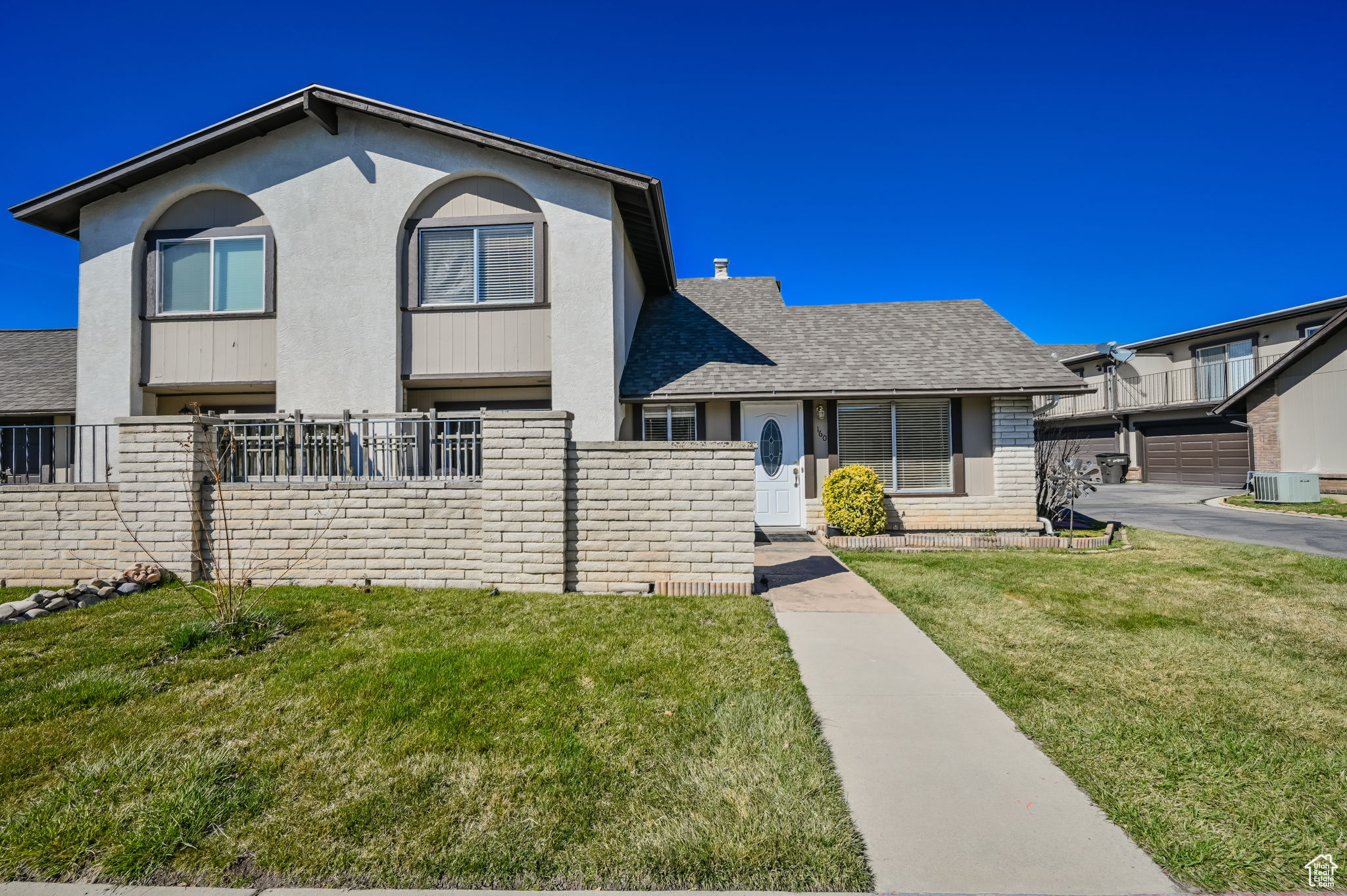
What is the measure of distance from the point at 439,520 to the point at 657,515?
8.38ft

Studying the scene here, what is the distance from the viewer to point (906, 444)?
11.3m

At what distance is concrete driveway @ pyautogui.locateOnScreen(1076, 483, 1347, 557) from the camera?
10.2 metres

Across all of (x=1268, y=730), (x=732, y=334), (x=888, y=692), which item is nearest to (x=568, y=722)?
(x=888, y=692)

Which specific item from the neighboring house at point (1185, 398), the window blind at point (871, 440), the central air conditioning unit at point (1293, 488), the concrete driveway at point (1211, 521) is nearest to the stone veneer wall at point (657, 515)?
the window blind at point (871, 440)

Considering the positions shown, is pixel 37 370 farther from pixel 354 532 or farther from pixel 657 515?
pixel 657 515

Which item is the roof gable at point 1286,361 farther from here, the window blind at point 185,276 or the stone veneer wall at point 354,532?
the window blind at point 185,276

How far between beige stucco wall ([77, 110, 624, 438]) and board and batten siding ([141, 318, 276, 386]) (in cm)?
29

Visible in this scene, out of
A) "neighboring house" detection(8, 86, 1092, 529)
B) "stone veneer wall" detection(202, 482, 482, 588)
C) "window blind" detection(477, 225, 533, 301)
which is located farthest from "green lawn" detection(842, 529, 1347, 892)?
"window blind" detection(477, 225, 533, 301)

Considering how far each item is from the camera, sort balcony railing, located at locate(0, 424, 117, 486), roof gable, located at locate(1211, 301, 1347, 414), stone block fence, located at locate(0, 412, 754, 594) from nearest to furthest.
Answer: stone block fence, located at locate(0, 412, 754, 594)
balcony railing, located at locate(0, 424, 117, 486)
roof gable, located at locate(1211, 301, 1347, 414)

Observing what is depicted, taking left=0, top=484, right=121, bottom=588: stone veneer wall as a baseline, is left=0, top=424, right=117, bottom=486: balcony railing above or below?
above

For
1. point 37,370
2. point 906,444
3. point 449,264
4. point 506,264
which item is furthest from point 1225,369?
point 37,370

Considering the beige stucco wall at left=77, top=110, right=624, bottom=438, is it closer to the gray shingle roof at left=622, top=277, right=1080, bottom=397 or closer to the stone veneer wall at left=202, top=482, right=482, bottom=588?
the gray shingle roof at left=622, top=277, right=1080, bottom=397

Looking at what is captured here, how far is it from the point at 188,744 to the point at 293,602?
123 inches

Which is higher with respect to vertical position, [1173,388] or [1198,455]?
[1173,388]
